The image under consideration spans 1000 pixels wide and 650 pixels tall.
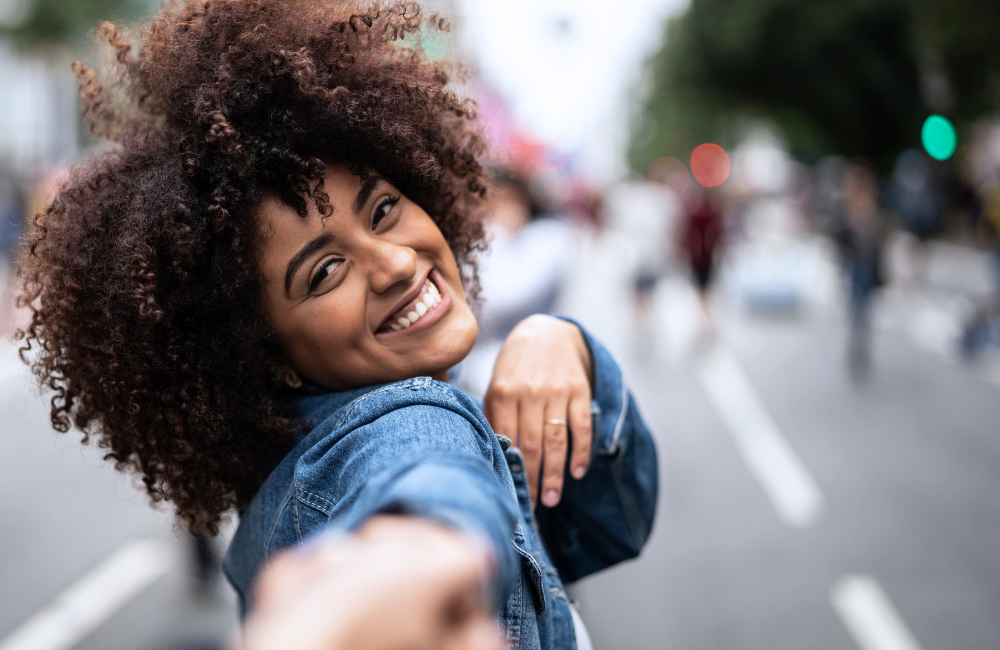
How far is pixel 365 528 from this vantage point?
755 mm

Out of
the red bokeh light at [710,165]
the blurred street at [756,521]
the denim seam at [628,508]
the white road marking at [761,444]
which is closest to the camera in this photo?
the denim seam at [628,508]

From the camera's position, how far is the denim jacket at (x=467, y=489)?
83 cm

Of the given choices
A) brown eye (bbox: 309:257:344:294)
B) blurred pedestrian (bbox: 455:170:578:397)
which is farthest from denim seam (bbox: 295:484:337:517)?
blurred pedestrian (bbox: 455:170:578:397)

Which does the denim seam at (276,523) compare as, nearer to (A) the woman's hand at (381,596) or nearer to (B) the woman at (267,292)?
(B) the woman at (267,292)

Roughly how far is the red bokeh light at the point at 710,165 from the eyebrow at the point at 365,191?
91.7 feet

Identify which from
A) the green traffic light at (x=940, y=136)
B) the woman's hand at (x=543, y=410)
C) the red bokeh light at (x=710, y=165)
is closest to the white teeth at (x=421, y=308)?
the woman's hand at (x=543, y=410)

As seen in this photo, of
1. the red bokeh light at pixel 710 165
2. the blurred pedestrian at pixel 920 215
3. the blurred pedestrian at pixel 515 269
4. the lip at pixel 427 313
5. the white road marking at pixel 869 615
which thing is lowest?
the red bokeh light at pixel 710 165

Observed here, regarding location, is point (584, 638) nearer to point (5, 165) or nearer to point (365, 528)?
point (365, 528)

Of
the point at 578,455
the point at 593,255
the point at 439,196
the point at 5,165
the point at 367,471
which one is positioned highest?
the point at 439,196

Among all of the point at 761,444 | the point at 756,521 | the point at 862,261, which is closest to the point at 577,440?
the point at 756,521

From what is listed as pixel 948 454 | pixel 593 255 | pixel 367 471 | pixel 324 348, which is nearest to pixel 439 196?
pixel 324 348

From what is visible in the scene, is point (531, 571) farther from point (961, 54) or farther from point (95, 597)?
point (961, 54)

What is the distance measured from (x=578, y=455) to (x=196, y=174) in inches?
31.3

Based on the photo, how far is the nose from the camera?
4.10 feet
